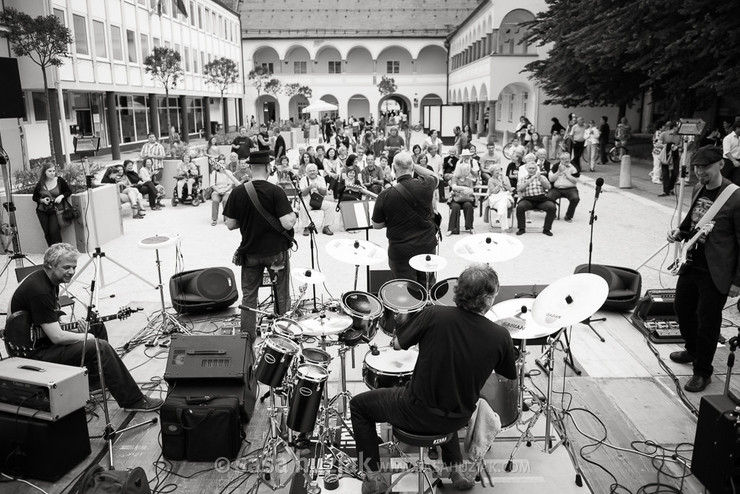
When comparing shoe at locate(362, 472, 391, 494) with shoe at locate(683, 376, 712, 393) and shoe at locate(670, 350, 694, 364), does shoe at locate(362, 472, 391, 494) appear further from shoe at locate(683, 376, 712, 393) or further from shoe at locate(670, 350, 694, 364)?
shoe at locate(670, 350, 694, 364)

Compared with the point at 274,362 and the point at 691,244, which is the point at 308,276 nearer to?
the point at 274,362

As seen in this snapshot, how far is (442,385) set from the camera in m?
3.53

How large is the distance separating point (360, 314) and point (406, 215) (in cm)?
186

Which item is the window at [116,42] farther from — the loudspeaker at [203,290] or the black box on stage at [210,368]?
the black box on stage at [210,368]

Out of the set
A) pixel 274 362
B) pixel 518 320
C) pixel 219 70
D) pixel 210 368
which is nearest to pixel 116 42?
pixel 219 70

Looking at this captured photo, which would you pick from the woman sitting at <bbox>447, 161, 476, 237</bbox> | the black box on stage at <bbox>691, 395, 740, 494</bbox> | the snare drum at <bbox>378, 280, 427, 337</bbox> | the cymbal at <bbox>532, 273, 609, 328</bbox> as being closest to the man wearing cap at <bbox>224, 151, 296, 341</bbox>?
the snare drum at <bbox>378, 280, 427, 337</bbox>

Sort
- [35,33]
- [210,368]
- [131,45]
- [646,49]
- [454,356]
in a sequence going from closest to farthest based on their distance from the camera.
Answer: [454,356] < [210,368] < [646,49] < [35,33] < [131,45]

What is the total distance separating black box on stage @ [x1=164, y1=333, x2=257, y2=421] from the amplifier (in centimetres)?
63

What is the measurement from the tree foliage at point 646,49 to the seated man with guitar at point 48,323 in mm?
14349

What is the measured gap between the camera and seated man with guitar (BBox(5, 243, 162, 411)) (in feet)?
15.4

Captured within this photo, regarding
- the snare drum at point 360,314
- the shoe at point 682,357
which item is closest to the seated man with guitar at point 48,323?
the snare drum at point 360,314

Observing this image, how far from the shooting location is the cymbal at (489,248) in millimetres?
5367

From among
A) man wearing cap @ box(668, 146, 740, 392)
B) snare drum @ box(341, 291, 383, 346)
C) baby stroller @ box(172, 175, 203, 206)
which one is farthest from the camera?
baby stroller @ box(172, 175, 203, 206)

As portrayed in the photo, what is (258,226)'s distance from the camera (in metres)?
5.96
